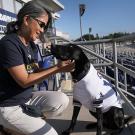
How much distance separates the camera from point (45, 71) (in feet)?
8.73

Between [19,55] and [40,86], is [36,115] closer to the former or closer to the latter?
[19,55]

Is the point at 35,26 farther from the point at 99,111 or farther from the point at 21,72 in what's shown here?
the point at 99,111

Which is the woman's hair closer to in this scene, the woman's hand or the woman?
the woman

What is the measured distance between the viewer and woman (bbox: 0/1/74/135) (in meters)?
2.59

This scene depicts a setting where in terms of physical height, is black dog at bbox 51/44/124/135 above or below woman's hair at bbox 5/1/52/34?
below

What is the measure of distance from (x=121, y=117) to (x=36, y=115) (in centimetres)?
106

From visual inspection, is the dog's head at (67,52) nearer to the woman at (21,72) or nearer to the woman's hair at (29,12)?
the woman at (21,72)

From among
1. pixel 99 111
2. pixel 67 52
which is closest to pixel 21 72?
pixel 67 52

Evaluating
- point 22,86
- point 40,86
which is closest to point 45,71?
point 22,86

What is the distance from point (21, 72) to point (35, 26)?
36 centimetres

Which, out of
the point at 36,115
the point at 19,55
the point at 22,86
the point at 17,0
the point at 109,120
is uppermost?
the point at 17,0

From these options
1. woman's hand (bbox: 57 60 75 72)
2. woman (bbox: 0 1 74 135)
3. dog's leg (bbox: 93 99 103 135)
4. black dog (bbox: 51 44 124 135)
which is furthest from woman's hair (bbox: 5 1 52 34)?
dog's leg (bbox: 93 99 103 135)

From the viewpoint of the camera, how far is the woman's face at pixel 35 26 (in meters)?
2.67

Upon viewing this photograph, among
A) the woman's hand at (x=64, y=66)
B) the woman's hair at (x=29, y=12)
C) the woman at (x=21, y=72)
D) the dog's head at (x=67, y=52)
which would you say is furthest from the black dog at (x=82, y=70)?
the woman's hair at (x=29, y=12)
